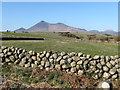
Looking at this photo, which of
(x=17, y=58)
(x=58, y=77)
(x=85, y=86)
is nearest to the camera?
(x=85, y=86)

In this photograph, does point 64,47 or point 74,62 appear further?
point 64,47

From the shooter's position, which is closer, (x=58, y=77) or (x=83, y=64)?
(x=58, y=77)

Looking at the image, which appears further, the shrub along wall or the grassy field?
the grassy field

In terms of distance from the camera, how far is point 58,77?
1342 cm

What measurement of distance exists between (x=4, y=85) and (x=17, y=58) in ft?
17.2

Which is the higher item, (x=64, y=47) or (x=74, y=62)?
(x=64, y=47)

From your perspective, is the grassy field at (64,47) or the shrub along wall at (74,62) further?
the grassy field at (64,47)

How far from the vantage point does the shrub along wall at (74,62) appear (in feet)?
48.6

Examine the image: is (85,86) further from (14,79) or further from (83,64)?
(14,79)

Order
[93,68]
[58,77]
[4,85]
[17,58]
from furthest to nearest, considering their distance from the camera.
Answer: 1. [17,58]
2. [93,68]
3. [58,77]
4. [4,85]

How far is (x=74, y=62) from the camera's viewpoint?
49.9ft

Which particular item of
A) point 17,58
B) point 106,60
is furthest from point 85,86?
point 17,58

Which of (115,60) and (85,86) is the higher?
(115,60)

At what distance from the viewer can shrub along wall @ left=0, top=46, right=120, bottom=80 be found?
1482 cm
